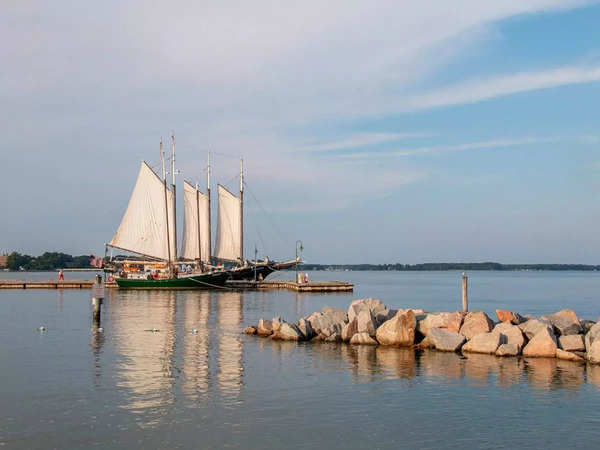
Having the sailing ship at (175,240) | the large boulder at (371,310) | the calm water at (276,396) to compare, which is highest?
the sailing ship at (175,240)

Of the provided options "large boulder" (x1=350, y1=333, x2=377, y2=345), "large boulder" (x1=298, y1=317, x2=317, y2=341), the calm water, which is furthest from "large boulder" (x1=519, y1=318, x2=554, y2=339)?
"large boulder" (x1=298, y1=317, x2=317, y2=341)

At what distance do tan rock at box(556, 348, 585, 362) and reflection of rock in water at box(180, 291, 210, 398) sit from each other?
45.6ft

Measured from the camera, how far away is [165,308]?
53.6 m

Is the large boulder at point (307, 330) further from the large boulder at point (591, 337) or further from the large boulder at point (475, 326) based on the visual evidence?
the large boulder at point (591, 337)

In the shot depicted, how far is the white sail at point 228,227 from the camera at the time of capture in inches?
3880

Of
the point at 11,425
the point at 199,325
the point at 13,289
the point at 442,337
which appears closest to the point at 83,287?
the point at 13,289

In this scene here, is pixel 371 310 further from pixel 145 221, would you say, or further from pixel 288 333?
pixel 145 221

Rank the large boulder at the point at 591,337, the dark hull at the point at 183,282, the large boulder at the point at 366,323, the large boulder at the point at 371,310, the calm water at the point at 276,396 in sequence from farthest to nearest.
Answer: the dark hull at the point at 183,282 < the large boulder at the point at 371,310 < the large boulder at the point at 366,323 < the large boulder at the point at 591,337 < the calm water at the point at 276,396

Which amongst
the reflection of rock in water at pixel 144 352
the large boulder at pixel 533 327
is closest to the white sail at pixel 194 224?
the reflection of rock in water at pixel 144 352

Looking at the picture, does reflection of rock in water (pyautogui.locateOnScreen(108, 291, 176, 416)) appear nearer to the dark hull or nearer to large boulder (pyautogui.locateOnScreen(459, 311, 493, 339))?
large boulder (pyautogui.locateOnScreen(459, 311, 493, 339))

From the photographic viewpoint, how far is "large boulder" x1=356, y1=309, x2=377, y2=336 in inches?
1227

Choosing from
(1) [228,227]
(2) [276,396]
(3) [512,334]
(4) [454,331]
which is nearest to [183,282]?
(1) [228,227]

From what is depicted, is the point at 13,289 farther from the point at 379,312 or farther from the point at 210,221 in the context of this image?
the point at 379,312

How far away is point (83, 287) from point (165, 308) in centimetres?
3587
